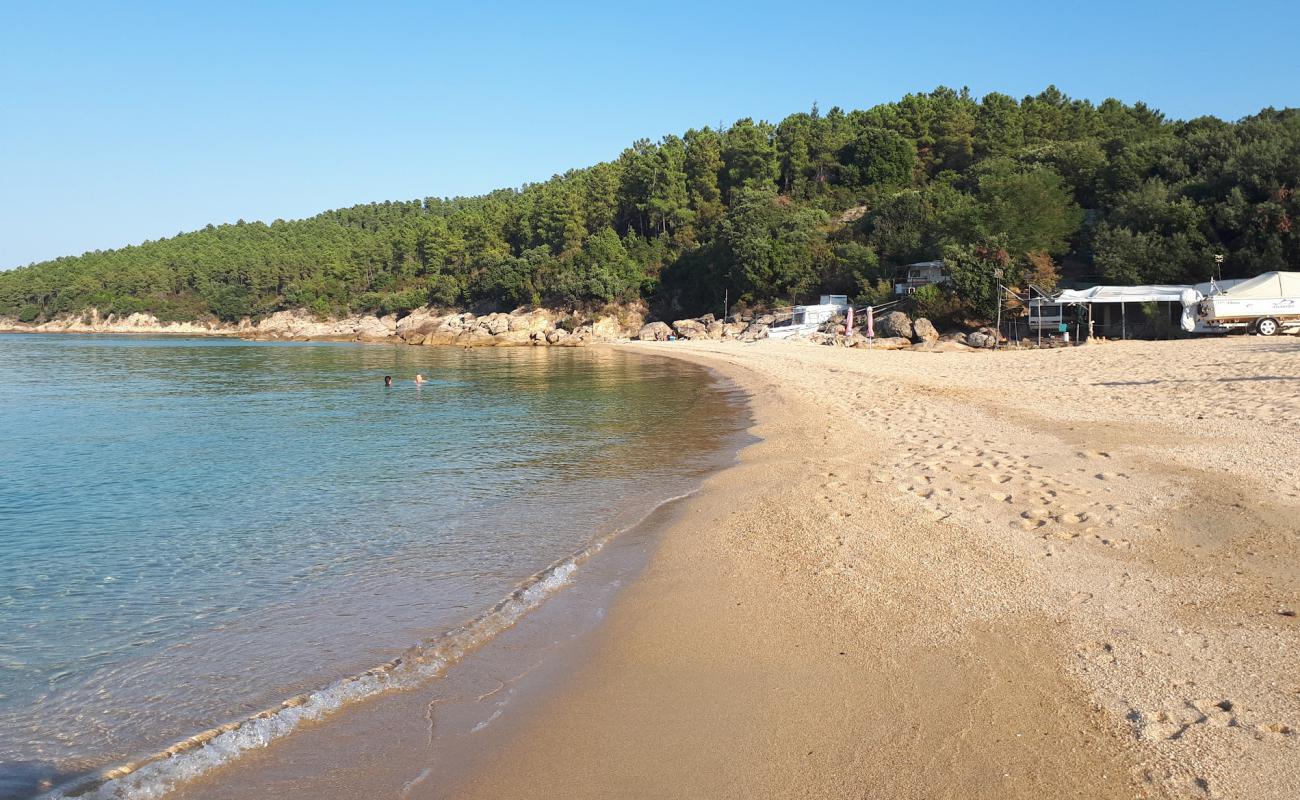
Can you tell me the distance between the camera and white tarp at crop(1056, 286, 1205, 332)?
113ft

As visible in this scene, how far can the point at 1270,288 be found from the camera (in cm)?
3256

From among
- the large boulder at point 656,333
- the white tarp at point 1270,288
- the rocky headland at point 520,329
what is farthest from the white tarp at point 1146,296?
the large boulder at point 656,333

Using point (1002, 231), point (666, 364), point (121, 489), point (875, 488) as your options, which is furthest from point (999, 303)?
point (121, 489)

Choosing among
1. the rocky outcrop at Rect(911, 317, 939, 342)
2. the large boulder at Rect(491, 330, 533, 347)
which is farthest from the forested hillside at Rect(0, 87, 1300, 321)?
the large boulder at Rect(491, 330, 533, 347)

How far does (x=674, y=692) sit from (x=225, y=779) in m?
2.64

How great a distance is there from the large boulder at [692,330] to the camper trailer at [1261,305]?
126 feet

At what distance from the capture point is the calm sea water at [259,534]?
548cm

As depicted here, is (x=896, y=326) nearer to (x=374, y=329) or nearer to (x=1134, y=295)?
(x=1134, y=295)

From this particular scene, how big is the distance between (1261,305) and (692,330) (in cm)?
4190

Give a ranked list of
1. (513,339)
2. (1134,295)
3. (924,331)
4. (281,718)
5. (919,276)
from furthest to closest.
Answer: (513,339)
(919,276)
(924,331)
(1134,295)
(281,718)

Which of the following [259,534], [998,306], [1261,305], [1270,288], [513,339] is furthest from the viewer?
[513,339]

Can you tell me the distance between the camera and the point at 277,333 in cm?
11050

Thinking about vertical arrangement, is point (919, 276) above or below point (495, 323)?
above

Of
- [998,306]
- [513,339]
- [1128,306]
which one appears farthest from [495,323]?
[1128,306]
